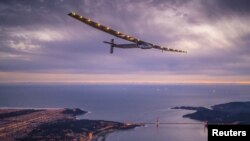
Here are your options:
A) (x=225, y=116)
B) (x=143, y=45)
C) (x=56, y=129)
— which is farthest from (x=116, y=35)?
(x=225, y=116)

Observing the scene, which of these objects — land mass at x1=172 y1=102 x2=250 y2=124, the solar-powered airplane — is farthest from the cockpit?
land mass at x1=172 y1=102 x2=250 y2=124

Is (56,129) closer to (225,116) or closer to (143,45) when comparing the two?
(143,45)

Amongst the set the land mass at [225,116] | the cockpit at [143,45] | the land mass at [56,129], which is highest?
the cockpit at [143,45]

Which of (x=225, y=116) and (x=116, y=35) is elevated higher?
(x=116, y=35)

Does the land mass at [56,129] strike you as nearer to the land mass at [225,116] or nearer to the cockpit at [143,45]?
the land mass at [225,116]

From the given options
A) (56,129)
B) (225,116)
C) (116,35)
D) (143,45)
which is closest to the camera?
(116,35)

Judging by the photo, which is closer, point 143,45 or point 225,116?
point 143,45

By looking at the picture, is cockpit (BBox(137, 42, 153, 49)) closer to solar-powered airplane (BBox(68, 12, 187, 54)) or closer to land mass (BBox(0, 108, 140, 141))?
solar-powered airplane (BBox(68, 12, 187, 54))

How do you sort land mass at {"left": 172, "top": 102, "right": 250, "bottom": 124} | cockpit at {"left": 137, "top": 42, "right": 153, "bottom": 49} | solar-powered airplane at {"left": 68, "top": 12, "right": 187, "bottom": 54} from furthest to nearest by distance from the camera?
land mass at {"left": 172, "top": 102, "right": 250, "bottom": 124} < cockpit at {"left": 137, "top": 42, "right": 153, "bottom": 49} < solar-powered airplane at {"left": 68, "top": 12, "right": 187, "bottom": 54}

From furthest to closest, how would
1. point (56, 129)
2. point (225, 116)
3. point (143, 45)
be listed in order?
1. point (225, 116)
2. point (56, 129)
3. point (143, 45)

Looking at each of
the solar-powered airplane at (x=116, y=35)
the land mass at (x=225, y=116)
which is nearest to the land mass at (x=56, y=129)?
the land mass at (x=225, y=116)

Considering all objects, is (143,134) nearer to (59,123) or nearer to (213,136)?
(59,123)

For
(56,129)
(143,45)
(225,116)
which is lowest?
(56,129)
